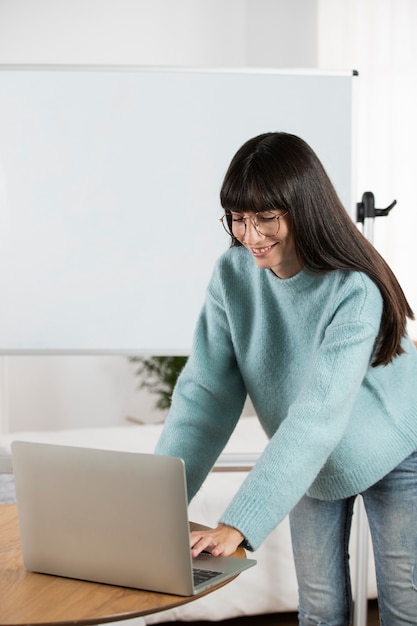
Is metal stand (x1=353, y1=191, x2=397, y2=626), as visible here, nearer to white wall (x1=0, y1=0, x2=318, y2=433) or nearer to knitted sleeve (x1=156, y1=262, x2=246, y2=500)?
knitted sleeve (x1=156, y1=262, x2=246, y2=500)

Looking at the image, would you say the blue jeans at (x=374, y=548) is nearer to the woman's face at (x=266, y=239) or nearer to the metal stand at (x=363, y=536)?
the woman's face at (x=266, y=239)

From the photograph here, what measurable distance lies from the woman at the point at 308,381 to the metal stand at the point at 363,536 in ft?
2.07

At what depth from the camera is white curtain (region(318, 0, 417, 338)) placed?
380 centimetres

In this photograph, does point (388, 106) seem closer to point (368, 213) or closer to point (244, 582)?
point (368, 213)

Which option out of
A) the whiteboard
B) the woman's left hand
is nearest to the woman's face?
the woman's left hand

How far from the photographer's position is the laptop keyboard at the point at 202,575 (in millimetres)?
1077

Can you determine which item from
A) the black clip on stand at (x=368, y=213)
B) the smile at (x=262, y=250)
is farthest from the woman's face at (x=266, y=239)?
the black clip on stand at (x=368, y=213)

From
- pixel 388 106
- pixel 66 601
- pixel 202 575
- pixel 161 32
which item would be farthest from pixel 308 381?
pixel 161 32

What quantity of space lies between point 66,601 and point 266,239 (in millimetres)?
604

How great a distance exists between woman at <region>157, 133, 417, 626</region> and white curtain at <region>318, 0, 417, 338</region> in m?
2.35

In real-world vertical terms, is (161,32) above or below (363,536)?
above

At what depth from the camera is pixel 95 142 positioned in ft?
7.84

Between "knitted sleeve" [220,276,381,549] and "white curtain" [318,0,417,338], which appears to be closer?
"knitted sleeve" [220,276,381,549]

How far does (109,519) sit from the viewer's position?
107cm
